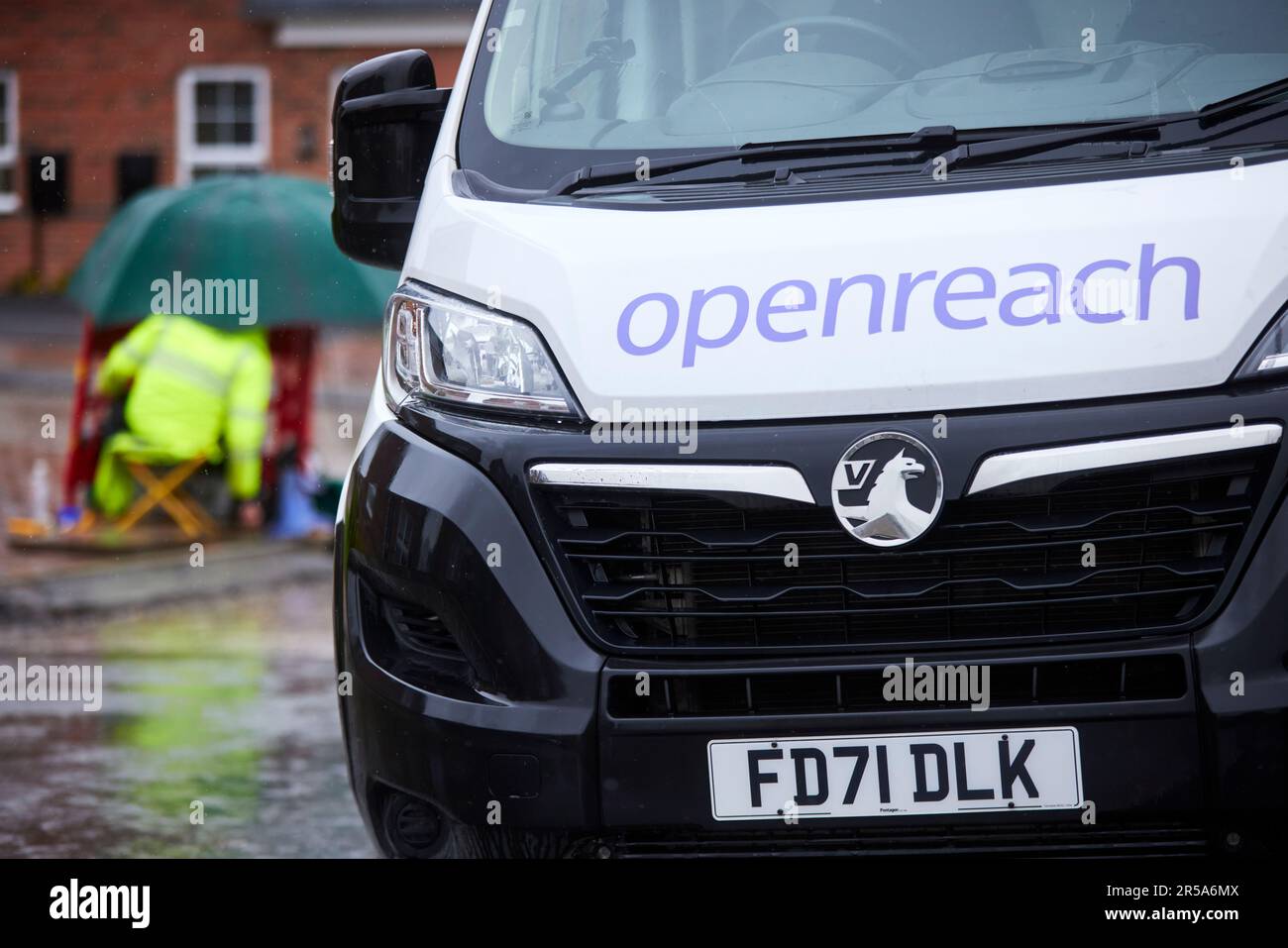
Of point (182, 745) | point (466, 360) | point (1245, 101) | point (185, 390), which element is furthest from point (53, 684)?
point (1245, 101)

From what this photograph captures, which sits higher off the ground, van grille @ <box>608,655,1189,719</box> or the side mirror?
the side mirror

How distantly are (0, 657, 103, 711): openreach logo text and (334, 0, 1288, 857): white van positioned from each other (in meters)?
4.13

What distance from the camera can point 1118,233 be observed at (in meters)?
3.15

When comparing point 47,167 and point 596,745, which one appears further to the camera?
point 47,167

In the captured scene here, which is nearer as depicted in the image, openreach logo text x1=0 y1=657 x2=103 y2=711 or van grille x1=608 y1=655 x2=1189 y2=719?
van grille x1=608 y1=655 x2=1189 y2=719

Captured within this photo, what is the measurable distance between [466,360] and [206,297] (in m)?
8.20

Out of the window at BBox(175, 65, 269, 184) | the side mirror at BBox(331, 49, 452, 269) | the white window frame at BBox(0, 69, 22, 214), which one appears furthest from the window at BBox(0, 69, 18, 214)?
the side mirror at BBox(331, 49, 452, 269)

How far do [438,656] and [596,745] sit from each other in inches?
13.4

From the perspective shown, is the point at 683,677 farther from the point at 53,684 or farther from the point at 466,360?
the point at 53,684

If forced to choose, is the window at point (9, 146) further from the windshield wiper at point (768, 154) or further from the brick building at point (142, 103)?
the windshield wiper at point (768, 154)

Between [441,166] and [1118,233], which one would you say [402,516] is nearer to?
[441,166]

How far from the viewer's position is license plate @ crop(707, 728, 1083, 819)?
9.93 feet
